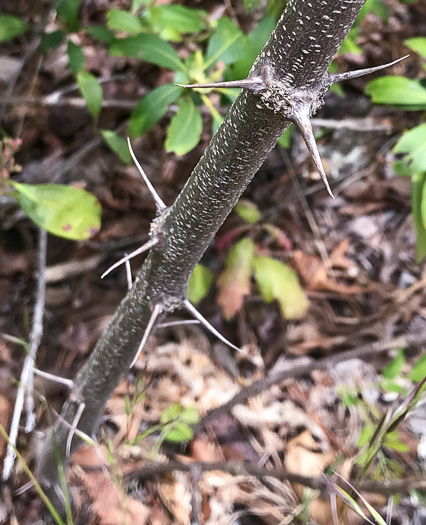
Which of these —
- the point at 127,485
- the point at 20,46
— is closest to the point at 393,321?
the point at 127,485

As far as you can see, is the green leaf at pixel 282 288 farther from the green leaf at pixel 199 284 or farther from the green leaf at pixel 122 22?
the green leaf at pixel 122 22

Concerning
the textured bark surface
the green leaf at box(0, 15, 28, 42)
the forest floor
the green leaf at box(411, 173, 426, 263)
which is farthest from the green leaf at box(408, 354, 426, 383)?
the green leaf at box(0, 15, 28, 42)

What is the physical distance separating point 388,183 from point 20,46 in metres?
1.42

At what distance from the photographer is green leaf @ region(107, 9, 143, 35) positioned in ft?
3.52

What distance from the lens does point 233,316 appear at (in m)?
1.45

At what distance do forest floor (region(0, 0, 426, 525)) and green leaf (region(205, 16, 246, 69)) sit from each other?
0.39 metres

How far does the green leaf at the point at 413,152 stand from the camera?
1.07 m

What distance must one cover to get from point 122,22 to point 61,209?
484mm

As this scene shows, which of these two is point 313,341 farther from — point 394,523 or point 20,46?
point 20,46

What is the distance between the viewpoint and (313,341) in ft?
4.80

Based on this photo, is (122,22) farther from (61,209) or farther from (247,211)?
(247,211)

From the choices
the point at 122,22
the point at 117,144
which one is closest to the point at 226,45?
the point at 122,22

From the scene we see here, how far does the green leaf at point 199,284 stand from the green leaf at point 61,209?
0.36 metres

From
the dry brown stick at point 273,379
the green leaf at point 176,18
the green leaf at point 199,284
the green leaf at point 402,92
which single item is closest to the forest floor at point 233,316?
the dry brown stick at point 273,379
